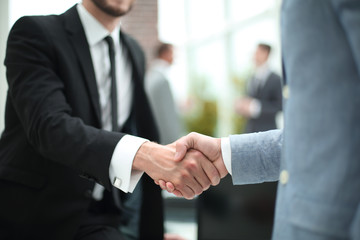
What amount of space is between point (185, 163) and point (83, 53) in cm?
61

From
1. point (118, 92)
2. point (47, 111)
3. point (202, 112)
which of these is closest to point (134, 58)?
point (118, 92)

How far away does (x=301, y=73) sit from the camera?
927mm

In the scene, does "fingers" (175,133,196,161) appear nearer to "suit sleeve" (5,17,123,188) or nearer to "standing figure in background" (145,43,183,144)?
"suit sleeve" (5,17,123,188)

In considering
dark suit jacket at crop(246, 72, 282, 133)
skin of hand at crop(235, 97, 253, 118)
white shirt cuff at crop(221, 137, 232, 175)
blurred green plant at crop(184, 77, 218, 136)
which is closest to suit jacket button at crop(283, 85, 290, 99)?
white shirt cuff at crop(221, 137, 232, 175)

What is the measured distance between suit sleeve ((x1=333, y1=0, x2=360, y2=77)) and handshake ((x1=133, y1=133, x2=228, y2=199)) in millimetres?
833

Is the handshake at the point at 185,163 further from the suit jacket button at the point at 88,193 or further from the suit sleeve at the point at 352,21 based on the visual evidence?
the suit sleeve at the point at 352,21

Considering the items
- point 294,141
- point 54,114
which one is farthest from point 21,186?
point 294,141

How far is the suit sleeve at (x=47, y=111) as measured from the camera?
1.49 meters

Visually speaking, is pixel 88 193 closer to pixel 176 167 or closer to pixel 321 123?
pixel 176 167

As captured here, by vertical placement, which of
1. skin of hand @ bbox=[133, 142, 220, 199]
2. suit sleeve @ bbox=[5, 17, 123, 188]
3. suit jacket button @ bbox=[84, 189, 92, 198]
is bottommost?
suit jacket button @ bbox=[84, 189, 92, 198]

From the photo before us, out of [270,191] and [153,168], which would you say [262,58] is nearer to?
[270,191]

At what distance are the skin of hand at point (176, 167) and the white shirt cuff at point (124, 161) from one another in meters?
0.03

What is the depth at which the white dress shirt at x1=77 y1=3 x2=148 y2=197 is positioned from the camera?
1518 mm

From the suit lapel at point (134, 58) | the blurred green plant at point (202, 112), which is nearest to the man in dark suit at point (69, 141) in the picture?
the suit lapel at point (134, 58)
